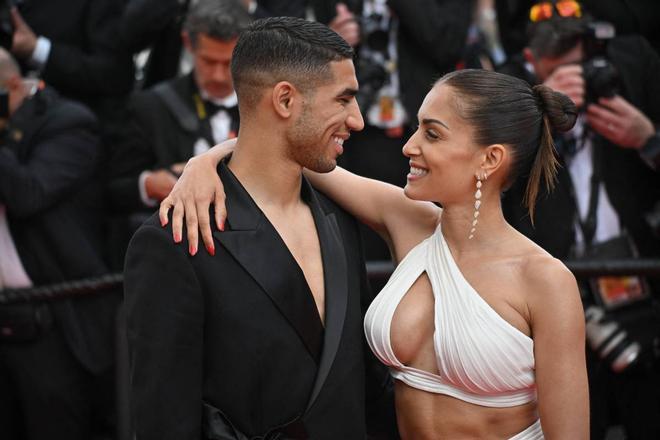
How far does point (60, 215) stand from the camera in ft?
15.2

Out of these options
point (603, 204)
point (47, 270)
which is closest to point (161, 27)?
point (47, 270)

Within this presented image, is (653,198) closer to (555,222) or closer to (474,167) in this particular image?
(555,222)

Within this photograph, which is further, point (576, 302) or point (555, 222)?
point (555, 222)

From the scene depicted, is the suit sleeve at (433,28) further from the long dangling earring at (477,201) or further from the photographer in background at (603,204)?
the long dangling earring at (477,201)

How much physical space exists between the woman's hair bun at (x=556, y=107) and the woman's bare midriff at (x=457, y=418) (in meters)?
0.79

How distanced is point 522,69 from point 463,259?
1897 mm

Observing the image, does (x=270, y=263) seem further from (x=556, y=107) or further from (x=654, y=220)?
(x=654, y=220)

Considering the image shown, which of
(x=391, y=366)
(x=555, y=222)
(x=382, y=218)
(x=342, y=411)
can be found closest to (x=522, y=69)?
(x=555, y=222)

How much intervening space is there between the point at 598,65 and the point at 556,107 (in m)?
1.63

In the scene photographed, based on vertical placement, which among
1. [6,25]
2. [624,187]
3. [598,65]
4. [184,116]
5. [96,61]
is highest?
[6,25]

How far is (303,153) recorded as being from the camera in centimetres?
282

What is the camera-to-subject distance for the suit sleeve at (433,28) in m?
4.80

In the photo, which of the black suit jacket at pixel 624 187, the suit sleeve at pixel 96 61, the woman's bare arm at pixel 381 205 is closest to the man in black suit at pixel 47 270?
the suit sleeve at pixel 96 61

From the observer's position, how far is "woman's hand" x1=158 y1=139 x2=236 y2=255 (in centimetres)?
262
